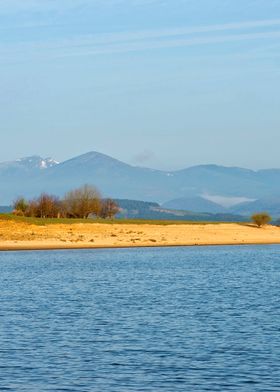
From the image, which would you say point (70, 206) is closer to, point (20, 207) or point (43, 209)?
point (43, 209)

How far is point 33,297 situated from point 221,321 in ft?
49.2

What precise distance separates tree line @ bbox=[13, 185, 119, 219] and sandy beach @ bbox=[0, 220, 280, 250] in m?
17.7

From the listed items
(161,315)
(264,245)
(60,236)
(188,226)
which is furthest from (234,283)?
(188,226)

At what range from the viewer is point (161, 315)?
44.2 meters

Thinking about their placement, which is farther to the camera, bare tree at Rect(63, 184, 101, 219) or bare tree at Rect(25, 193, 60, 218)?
bare tree at Rect(63, 184, 101, 219)

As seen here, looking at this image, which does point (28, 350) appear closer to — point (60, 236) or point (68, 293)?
point (68, 293)

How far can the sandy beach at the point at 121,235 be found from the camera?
379 feet

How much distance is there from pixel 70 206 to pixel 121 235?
32.7 meters

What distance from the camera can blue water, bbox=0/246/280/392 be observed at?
2917 centimetres

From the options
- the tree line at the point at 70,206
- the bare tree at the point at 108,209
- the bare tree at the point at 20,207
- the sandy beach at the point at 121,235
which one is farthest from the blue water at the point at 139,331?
the bare tree at the point at 108,209

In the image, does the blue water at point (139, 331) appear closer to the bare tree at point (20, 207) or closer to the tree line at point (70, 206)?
the bare tree at point (20, 207)

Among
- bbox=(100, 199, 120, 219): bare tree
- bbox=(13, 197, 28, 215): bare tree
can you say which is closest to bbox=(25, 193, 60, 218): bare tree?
bbox=(13, 197, 28, 215): bare tree

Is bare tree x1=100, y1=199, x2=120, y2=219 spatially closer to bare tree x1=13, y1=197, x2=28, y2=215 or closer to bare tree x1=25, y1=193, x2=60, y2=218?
bare tree x1=25, y1=193, x2=60, y2=218

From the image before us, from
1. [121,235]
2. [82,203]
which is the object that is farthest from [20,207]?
[121,235]
